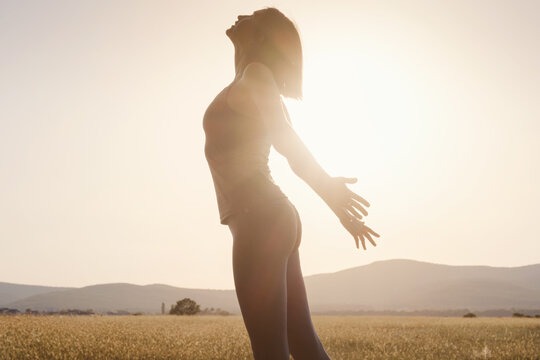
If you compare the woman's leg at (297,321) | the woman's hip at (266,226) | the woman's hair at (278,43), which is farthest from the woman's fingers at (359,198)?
the woman's hair at (278,43)

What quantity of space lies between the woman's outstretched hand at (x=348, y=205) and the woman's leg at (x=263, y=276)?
0.26 meters

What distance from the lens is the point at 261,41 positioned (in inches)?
89.0

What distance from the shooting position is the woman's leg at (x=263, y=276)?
1.81 m

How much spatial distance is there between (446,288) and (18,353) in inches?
8102

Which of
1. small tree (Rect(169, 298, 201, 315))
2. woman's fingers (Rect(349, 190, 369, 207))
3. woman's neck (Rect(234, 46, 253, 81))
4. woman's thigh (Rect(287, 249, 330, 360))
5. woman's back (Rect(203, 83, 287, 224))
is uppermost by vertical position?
woman's neck (Rect(234, 46, 253, 81))

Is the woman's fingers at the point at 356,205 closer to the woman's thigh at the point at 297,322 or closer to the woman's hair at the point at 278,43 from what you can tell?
the woman's thigh at the point at 297,322

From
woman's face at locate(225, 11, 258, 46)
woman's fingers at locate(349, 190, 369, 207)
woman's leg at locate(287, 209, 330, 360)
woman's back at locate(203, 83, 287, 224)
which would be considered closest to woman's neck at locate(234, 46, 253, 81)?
woman's face at locate(225, 11, 258, 46)

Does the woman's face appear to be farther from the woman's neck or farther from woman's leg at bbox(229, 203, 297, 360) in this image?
woman's leg at bbox(229, 203, 297, 360)

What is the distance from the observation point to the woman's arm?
75.2 inches

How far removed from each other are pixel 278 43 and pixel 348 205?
98 centimetres

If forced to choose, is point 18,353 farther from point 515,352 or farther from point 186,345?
point 515,352

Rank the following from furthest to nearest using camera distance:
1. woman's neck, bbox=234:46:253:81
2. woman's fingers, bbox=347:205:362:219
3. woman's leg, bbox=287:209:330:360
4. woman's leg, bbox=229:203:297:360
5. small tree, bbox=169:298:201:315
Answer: small tree, bbox=169:298:201:315 < woman's neck, bbox=234:46:253:81 < woman's leg, bbox=287:209:330:360 < woman's fingers, bbox=347:205:362:219 < woman's leg, bbox=229:203:297:360

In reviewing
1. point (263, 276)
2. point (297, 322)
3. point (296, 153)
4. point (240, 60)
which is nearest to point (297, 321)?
point (297, 322)

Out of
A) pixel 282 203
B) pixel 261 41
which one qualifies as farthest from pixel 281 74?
pixel 282 203
